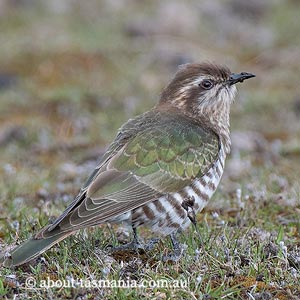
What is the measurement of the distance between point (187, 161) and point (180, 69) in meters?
1.54

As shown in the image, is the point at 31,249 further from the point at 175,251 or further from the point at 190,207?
the point at 190,207

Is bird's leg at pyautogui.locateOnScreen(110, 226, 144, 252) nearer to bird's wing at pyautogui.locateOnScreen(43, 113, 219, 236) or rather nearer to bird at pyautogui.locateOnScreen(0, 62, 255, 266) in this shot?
bird at pyautogui.locateOnScreen(0, 62, 255, 266)

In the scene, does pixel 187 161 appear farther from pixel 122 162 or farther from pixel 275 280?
pixel 275 280

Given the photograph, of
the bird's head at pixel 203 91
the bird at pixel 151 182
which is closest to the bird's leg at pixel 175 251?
the bird at pixel 151 182

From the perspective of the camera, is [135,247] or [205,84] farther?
→ [205,84]

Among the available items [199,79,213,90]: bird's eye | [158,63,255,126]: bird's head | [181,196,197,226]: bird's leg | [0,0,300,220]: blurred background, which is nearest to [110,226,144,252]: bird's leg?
[181,196,197,226]: bird's leg

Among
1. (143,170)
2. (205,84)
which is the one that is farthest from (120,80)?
(143,170)

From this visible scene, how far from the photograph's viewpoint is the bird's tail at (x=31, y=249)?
664cm

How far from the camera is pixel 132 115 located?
13898mm

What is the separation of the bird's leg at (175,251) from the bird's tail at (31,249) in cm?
93

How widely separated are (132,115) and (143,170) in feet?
20.9

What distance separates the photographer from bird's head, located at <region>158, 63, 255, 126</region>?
8.71 metres

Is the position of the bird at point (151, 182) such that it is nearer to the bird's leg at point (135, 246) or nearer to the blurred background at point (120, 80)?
the bird's leg at point (135, 246)

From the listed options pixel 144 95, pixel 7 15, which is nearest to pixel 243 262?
pixel 144 95
